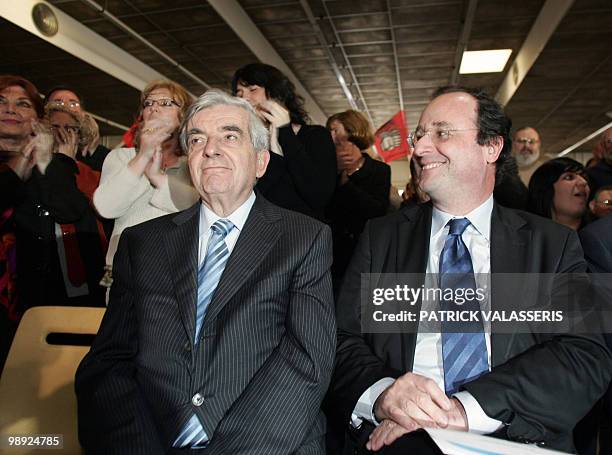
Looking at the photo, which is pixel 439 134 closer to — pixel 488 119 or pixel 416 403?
pixel 488 119

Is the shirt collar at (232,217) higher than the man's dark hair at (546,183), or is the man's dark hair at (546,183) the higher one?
the man's dark hair at (546,183)

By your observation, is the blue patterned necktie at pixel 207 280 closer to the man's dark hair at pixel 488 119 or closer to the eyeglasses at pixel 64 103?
the man's dark hair at pixel 488 119

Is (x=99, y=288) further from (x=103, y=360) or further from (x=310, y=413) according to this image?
(x=310, y=413)

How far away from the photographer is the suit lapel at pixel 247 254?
1.40 m

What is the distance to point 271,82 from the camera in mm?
2285

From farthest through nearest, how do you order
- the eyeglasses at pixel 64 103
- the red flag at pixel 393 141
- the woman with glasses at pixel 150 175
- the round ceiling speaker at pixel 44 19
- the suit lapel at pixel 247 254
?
the round ceiling speaker at pixel 44 19 → the red flag at pixel 393 141 → the eyeglasses at pixel 64 103 → the woman with glasses at pixel 150 175 → the suit lapel at pixel 247 254

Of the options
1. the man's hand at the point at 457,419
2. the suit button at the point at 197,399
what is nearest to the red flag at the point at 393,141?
the man's hand at the point at 457,419

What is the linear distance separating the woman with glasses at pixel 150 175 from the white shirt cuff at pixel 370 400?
3.51 ft

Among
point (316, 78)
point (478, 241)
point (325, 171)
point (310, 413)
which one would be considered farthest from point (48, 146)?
point (316, 78)

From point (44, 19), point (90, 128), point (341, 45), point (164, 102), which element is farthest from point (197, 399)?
point (341, 45)

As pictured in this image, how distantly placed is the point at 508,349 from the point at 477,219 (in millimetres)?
410

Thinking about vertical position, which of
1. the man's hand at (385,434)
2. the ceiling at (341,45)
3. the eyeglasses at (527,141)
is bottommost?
the man's hand at (385,434)

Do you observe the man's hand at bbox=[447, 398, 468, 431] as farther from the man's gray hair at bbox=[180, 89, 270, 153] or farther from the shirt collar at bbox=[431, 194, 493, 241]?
the man's gray hair at bbox=[180, 89, 270, 153]

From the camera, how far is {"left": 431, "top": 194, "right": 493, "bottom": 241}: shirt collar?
1620mm
